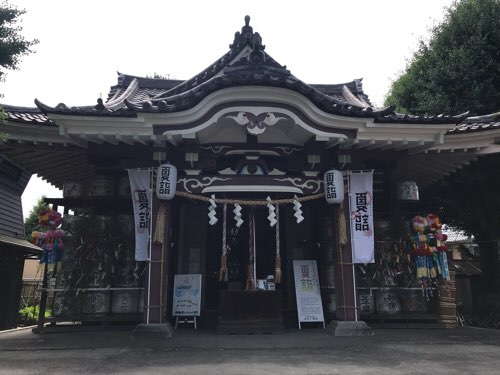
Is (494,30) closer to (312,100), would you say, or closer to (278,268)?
(312,100)

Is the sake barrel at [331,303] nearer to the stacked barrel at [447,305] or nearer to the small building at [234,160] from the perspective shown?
the small building at [234,160]

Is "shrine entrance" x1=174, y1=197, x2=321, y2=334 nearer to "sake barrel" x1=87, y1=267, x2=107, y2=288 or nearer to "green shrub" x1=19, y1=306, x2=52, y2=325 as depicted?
"sake barrel" x1=87, y1=267, x2=107, y2=288

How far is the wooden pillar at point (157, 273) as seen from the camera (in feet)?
24.1

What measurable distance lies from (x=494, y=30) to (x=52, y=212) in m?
15.1

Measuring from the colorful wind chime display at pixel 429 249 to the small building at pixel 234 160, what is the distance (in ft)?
2.52

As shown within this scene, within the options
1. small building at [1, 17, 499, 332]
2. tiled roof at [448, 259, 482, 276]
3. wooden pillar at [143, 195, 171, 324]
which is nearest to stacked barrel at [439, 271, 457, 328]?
small building at [1, 17, 499, 332]

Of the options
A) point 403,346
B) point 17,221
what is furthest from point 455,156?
point 17,221

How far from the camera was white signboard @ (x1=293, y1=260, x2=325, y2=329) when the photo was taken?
866cm

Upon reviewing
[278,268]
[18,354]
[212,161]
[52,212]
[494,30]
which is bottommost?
[18,354]

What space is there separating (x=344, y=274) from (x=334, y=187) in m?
1.87

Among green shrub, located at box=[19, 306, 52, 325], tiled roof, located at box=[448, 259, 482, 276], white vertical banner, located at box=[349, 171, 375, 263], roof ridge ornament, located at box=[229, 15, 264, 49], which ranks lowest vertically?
green shrub, located at box=[19, 306, 52, 325]

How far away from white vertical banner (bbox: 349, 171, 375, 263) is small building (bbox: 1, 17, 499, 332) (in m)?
0.07

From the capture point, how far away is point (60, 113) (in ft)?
23.6

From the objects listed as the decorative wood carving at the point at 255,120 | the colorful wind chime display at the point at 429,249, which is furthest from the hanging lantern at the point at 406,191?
the decorative wood carving at the point at 255,120
